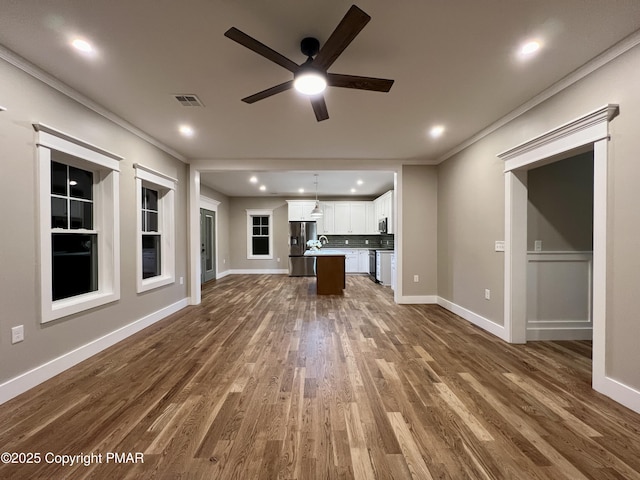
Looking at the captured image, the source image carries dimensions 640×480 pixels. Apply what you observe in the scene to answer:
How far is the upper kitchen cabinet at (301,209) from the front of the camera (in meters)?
8.98

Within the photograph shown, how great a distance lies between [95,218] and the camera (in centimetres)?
318

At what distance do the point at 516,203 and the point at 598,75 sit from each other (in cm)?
130

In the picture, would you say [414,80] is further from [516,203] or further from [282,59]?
[516,203]

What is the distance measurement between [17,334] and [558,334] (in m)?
5.16

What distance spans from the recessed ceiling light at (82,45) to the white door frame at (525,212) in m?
3.74

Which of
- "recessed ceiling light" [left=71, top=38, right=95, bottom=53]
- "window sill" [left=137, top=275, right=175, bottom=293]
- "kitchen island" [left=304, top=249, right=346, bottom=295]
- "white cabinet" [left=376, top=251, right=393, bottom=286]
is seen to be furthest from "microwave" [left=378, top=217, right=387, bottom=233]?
"recessed ceiling light" [left=71, top=38, right=95, bottom=53]

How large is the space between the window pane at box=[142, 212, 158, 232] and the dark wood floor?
1633mm

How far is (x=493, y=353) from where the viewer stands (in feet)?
9.64

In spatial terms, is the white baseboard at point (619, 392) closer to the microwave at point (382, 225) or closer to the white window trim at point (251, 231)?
the microwave at point (382, 225)

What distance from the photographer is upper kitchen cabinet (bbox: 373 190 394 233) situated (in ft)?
23.9

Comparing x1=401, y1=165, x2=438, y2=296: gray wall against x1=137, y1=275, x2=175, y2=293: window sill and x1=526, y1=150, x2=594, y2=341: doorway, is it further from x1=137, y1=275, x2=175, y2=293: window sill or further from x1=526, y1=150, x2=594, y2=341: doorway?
x1=137, y1=275, x2=175, y2=293: window sill

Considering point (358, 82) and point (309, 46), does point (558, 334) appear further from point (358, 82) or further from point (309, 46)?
point (309, 46)

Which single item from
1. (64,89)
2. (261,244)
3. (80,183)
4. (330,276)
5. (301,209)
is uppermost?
(64,89)

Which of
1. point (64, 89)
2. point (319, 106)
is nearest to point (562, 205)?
point (319, 106)
